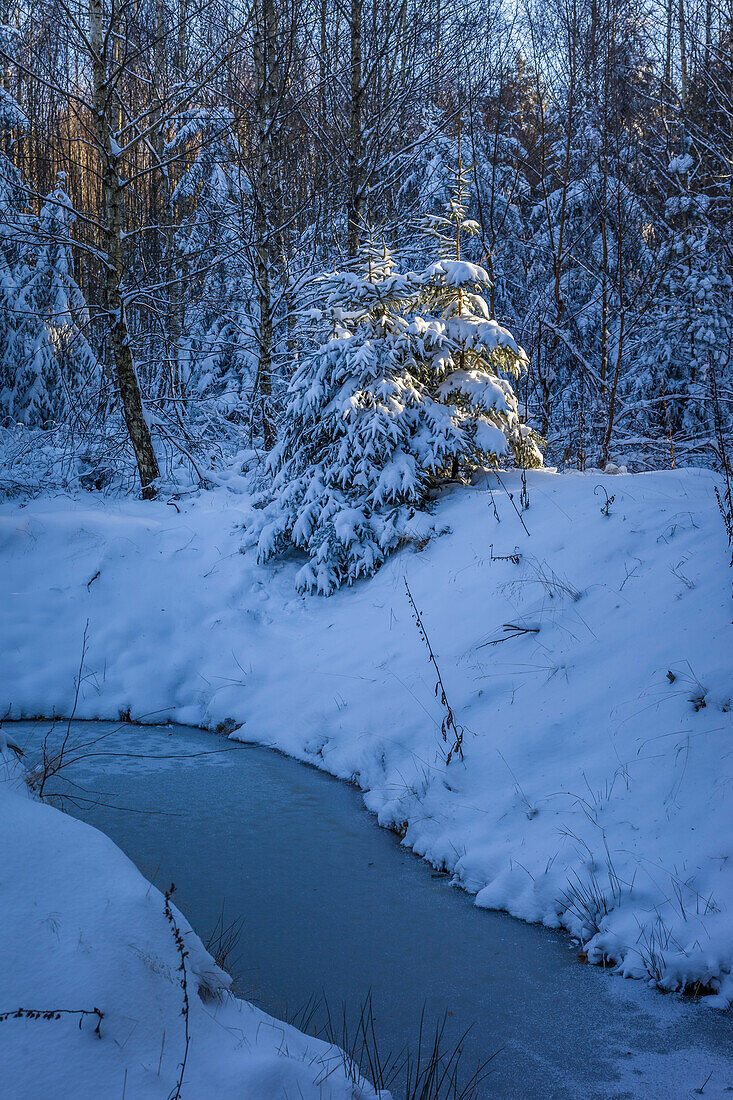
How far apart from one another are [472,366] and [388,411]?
1121mm

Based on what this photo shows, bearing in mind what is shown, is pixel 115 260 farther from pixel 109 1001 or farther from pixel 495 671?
pixel 109 1001

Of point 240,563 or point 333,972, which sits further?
point 240,563

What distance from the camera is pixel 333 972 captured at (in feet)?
10.7

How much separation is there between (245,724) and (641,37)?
14.4m

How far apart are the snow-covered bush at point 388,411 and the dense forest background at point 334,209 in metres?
1.39

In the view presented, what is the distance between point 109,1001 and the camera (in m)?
1.74

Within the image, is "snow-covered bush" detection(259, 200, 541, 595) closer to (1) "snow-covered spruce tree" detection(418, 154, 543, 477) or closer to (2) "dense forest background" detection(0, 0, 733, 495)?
(1) "snow-covered spruce tree" detection(418, 154, 543, 477)

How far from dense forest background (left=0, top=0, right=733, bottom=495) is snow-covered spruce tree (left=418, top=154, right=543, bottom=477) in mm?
1758

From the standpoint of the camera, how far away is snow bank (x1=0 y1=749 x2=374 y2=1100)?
5.16ft

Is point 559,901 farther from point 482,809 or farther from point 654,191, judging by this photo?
point 654,191

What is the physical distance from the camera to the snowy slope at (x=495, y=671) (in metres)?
3.65

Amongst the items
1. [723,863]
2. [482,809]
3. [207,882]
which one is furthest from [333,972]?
[723,863]

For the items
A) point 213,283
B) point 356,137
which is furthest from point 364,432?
point 213,283

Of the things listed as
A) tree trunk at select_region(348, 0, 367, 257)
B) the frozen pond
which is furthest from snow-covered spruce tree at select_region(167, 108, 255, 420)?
the frozen pond
